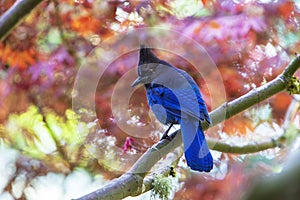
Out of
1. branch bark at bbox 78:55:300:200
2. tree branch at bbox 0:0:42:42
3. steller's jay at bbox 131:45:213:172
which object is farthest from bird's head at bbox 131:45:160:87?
tree branch at bbox 0:0:42:42

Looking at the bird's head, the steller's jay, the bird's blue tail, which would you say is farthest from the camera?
the bird's head

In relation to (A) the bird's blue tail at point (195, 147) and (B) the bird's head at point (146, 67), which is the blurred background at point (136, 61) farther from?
(A) the bird's blue tail at point (195, 147)

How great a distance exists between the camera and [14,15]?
0.98 m

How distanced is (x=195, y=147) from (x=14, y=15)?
1.62 feet

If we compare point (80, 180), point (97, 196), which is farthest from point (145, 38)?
point (97, 196)

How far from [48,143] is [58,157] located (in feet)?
0.25

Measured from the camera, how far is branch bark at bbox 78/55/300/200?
40.7 inches

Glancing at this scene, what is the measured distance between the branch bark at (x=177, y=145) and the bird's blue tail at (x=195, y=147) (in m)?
0.06

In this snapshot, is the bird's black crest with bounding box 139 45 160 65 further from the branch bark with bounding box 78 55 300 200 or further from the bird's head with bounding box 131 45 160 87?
the branch bark with bounding box 78 55 300 200

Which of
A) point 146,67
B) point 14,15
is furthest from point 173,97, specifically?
point 14,15

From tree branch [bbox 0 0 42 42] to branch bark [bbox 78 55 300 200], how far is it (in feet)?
1.22

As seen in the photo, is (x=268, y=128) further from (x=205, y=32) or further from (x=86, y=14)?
(x=86, y=14)

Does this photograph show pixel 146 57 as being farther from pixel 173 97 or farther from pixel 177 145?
pixel 177 145

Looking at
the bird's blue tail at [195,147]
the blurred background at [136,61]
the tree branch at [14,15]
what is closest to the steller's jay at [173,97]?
the bird's blue tail at [195,147]
